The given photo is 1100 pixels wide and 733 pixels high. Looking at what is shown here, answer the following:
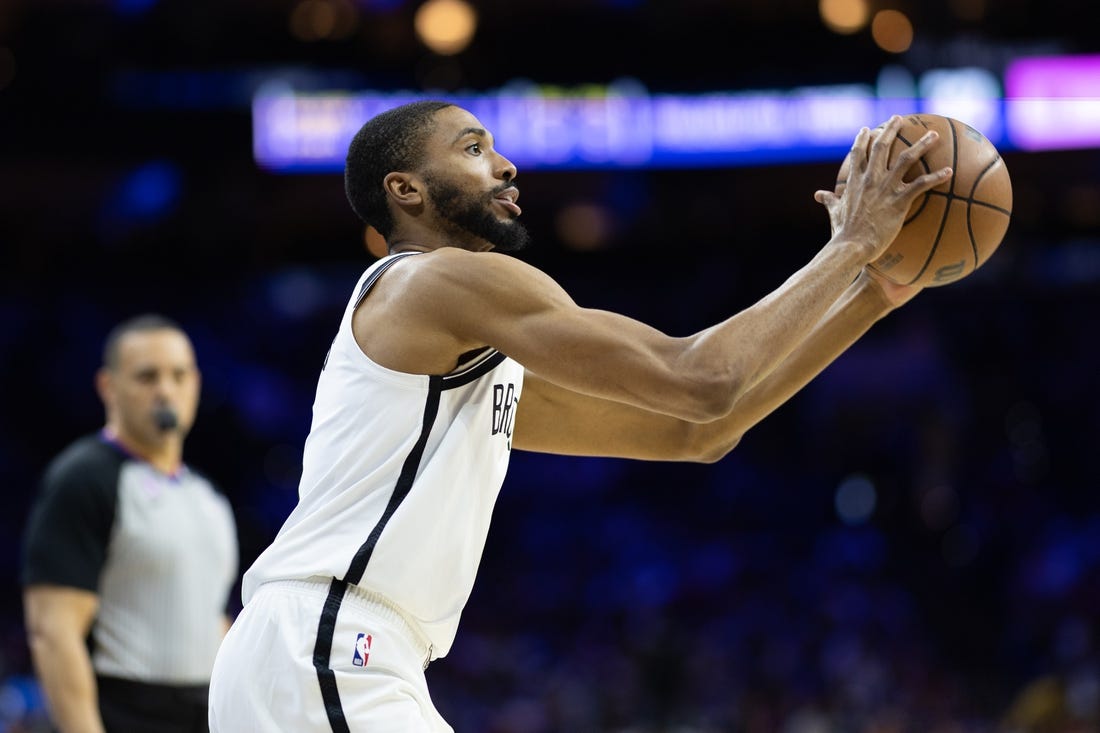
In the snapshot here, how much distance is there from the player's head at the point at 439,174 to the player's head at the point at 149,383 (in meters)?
1.92

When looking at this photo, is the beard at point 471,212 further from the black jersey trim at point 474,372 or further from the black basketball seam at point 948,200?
the black basketball seam at point 948,200

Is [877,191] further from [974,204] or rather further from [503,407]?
[503,407]

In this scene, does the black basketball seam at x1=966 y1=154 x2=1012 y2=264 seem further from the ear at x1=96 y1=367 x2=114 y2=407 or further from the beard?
the ear at x1=96 y1=367 x2=114 y2=407

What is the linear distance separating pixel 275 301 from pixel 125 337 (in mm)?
14744

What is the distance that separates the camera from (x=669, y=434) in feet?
11.8

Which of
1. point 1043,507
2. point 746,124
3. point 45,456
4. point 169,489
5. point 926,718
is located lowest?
point 926,718

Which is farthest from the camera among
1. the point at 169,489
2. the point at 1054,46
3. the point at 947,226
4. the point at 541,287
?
the point at 1054,46

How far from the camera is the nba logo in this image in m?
2.75

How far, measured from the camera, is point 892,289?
3418mm

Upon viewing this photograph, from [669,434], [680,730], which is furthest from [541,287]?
[680,730]

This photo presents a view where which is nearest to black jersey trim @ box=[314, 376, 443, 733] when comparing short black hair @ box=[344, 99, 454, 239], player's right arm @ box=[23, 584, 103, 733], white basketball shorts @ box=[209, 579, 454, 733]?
white basketball shorts @ box=[209, 579, 454, 733]

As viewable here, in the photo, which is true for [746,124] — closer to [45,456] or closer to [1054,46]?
[1054,46]

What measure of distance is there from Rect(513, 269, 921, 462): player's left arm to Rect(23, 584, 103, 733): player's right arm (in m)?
1.69

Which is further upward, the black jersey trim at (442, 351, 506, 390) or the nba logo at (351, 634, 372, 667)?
the black jersey trim at (442, 351, 506, 390)
